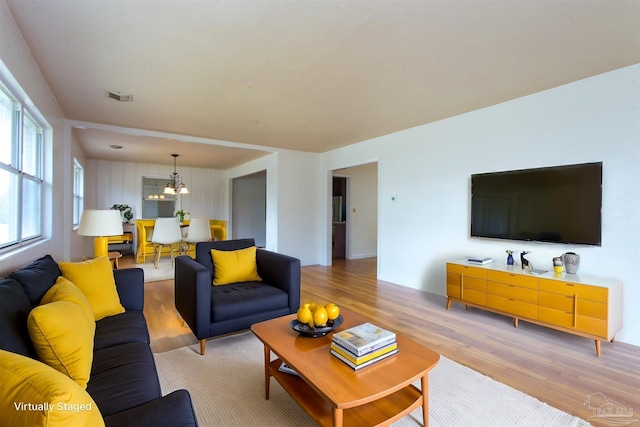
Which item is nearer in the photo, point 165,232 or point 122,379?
point 122,379

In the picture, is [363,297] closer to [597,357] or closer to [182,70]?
[597,357]

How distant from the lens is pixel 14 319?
1220 mm

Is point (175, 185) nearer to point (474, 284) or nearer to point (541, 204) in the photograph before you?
point (474, 284)

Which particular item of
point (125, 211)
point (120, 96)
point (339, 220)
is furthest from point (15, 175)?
point (339, 220)

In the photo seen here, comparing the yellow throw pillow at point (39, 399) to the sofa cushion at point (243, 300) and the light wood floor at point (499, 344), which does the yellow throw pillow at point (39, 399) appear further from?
the light wood floor at point (499, 344)

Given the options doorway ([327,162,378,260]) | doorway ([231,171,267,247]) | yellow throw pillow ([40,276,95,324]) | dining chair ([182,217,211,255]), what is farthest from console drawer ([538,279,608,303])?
doorway ([231,171,267,247])

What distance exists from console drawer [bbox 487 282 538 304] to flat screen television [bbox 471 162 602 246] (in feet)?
2.05

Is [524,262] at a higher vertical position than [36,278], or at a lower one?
lower

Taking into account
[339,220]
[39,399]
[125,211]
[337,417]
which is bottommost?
[337,417]

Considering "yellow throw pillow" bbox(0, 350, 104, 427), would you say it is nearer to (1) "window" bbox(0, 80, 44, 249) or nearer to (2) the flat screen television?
(1) "window" bbox(0, 80, 44, 249)

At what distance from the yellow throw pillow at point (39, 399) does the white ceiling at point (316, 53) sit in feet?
6.52

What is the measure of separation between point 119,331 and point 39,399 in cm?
132

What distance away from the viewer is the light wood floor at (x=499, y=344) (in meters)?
1.97

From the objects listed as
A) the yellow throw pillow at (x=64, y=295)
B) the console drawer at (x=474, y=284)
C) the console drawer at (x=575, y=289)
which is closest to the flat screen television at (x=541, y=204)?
the console drawer at (x=575, y=289)
